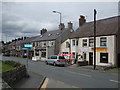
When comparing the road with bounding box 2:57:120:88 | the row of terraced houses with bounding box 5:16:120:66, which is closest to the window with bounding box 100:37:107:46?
the row of terraced houses with bounding box 5:16:120:66

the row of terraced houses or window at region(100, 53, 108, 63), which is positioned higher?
the row of terraced houses

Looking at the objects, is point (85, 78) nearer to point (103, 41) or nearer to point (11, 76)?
point (11, 76)

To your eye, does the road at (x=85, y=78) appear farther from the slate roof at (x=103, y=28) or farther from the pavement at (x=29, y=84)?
the slate roof at (x=103, y=28)

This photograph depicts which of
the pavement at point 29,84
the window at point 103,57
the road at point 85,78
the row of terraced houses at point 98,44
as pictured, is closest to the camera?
the pavement at point 29,84

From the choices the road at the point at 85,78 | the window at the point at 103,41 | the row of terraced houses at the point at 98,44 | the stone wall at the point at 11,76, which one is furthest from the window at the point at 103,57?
the stone wall at the point at 11,76

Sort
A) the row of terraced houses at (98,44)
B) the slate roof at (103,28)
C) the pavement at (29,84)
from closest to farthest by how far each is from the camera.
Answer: the pavement at (29,84) → the row of terraced houses at (98,44) → the slate roof at (103,28)

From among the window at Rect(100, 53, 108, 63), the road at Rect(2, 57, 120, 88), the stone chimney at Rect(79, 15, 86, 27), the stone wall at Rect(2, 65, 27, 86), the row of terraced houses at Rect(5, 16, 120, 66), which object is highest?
the stone chimney at Rect(79, 15, 86, 27)

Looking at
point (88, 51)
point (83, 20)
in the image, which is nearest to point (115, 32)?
point (88, 51)

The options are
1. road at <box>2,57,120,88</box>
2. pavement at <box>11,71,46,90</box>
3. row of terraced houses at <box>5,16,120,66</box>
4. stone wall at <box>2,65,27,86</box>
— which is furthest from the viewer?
row of terraced houses at <box>5,16,120,66</box>

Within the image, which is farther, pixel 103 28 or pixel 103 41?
pixel 103 28

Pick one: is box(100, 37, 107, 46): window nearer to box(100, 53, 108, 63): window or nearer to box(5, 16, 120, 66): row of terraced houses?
box(5, 16, 120, 66): row of terraced houses

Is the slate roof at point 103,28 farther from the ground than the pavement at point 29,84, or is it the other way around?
the slate roof at point 103,28

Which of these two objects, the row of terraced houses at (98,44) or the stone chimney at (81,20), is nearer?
the row of terraced houses at (98,44)

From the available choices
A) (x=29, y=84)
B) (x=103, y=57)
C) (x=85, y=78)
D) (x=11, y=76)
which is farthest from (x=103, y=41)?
(x=11, y=76)
